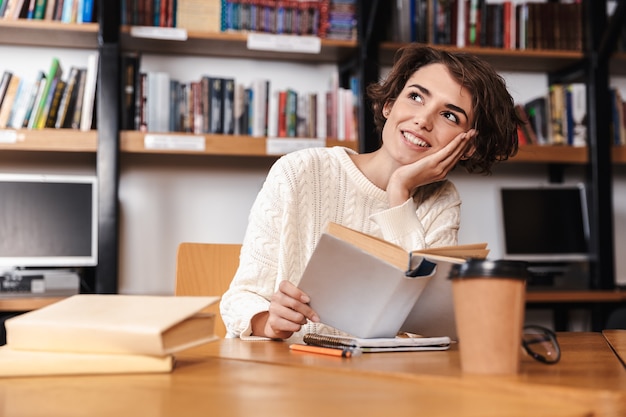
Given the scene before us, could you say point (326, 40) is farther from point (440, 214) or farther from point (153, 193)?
point (440, 214)

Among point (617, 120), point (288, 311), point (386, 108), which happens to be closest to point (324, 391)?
point (288, 311)

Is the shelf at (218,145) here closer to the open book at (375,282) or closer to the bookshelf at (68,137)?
the bookshelf at (68,137)

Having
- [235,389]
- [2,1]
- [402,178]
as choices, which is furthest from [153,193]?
[235,389]

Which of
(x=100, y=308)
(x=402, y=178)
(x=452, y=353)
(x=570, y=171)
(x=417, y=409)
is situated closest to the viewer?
(x=417, y=409)

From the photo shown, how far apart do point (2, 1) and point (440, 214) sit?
2.08 meters

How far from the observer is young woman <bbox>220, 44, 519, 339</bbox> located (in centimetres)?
165

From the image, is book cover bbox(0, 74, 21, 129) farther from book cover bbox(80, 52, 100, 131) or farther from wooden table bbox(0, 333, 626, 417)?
wooden table bbox(0, 333, 626, 417)

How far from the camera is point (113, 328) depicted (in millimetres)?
850

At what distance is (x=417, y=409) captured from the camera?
2.22ft

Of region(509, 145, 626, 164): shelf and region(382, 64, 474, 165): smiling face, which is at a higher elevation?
region(382, 64, 474, 165): smiling face

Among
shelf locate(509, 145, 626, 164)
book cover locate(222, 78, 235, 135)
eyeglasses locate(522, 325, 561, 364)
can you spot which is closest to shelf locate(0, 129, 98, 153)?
book cover locate(222, 78, 235, 135)

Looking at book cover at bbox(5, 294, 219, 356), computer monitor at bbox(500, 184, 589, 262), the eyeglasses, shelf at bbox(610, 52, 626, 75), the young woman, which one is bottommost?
computer monitor at bbox(500, 184, 589, 262)

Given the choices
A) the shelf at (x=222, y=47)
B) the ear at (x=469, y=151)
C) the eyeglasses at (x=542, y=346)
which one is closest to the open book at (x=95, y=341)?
the eyeglasses at (x=542, y=346)

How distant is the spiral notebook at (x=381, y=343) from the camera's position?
1104mm
